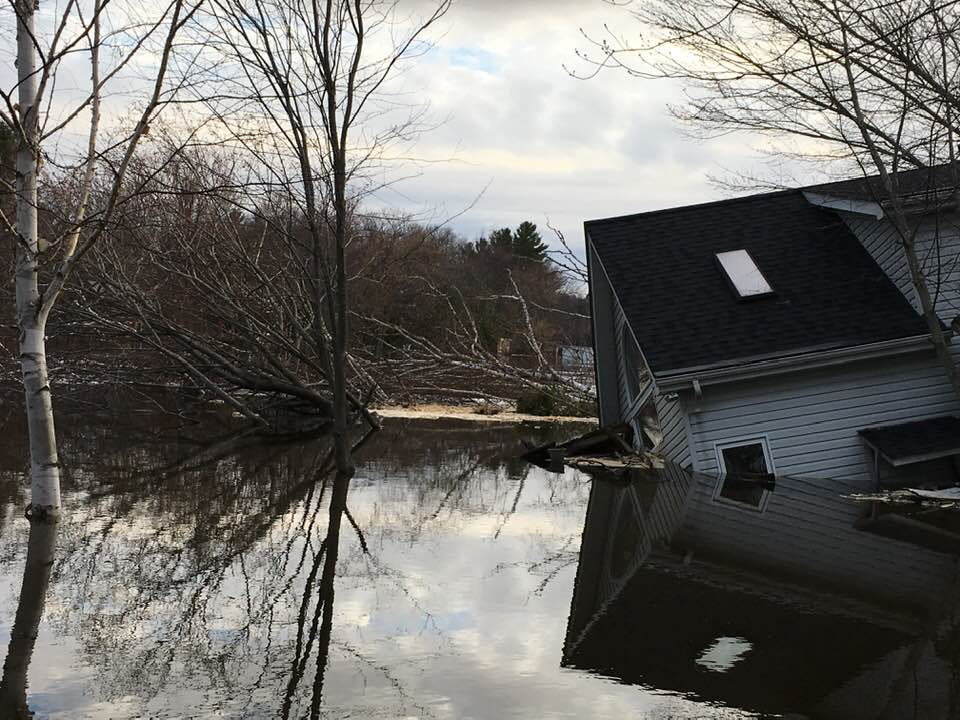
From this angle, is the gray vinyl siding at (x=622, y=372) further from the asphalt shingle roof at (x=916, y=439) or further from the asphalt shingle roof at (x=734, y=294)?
the asphalt shingle roof at (x=916, y=439)

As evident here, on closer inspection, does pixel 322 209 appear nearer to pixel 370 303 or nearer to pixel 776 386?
pixel 776 386

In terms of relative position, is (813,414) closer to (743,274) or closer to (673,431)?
(673,431)

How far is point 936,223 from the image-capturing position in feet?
55.3

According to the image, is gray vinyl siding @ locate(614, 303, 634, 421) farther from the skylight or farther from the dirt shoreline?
the dirt shoreline

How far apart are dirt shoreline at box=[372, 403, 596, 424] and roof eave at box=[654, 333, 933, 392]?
Answer: 34.5 feet

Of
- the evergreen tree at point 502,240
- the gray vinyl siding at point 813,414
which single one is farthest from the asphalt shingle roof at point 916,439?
the evergreen tree at point 502,240

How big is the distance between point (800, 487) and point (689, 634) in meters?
8.76

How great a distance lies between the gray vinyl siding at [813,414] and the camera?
661 inches

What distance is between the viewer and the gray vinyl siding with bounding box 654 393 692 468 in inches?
680

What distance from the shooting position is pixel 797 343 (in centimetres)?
1703

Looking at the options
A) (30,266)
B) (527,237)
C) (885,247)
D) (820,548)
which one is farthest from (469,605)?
(527,237)

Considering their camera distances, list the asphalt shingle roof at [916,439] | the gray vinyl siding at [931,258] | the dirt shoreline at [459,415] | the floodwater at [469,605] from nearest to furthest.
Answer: the floodwater at [469,605] → the asphalt shingle roof at [916,439] → the gray vinyl siding at [931,258] → the dirt shoreline at [459,415]

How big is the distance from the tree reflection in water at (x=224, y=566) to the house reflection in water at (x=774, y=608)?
1.16 m

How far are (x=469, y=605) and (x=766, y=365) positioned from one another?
30.9 ft
